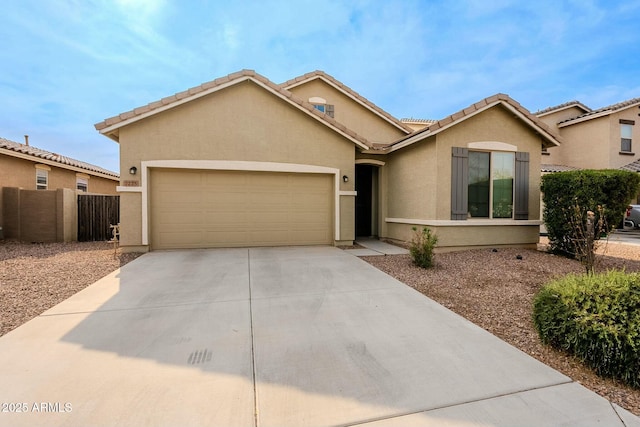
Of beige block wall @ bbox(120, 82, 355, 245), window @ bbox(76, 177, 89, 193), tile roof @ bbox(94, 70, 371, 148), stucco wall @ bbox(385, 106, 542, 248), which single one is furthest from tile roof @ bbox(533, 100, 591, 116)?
window @ bbox(76, 177, 89, 193)

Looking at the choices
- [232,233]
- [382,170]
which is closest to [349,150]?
[382,170]

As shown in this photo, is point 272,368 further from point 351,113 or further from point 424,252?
point 351,113

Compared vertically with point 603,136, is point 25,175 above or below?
below

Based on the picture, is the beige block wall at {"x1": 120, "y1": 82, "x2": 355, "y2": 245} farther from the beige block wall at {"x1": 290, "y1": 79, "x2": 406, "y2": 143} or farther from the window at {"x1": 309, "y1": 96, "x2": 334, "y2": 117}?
the window at {"x1": 309, "y1": 96, "x2": 334, "y2": 117}

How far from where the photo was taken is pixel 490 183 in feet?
27.5

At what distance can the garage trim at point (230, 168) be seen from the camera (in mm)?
7855

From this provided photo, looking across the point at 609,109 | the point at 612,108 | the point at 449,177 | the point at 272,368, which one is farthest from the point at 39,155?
the point at 612,108

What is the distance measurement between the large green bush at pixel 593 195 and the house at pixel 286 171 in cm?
115

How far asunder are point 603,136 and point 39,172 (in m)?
29.6

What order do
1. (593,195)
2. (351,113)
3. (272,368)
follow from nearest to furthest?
(272,368) < (593,195) < (351,113)

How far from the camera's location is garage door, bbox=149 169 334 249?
818 centimetres

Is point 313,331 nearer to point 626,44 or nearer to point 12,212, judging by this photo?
point 12,212

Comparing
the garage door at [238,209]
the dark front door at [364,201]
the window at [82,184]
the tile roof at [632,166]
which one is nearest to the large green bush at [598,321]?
the garage door at [238,209]

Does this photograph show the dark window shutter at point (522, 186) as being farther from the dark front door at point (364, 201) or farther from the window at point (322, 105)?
the window at point (322, 105)
